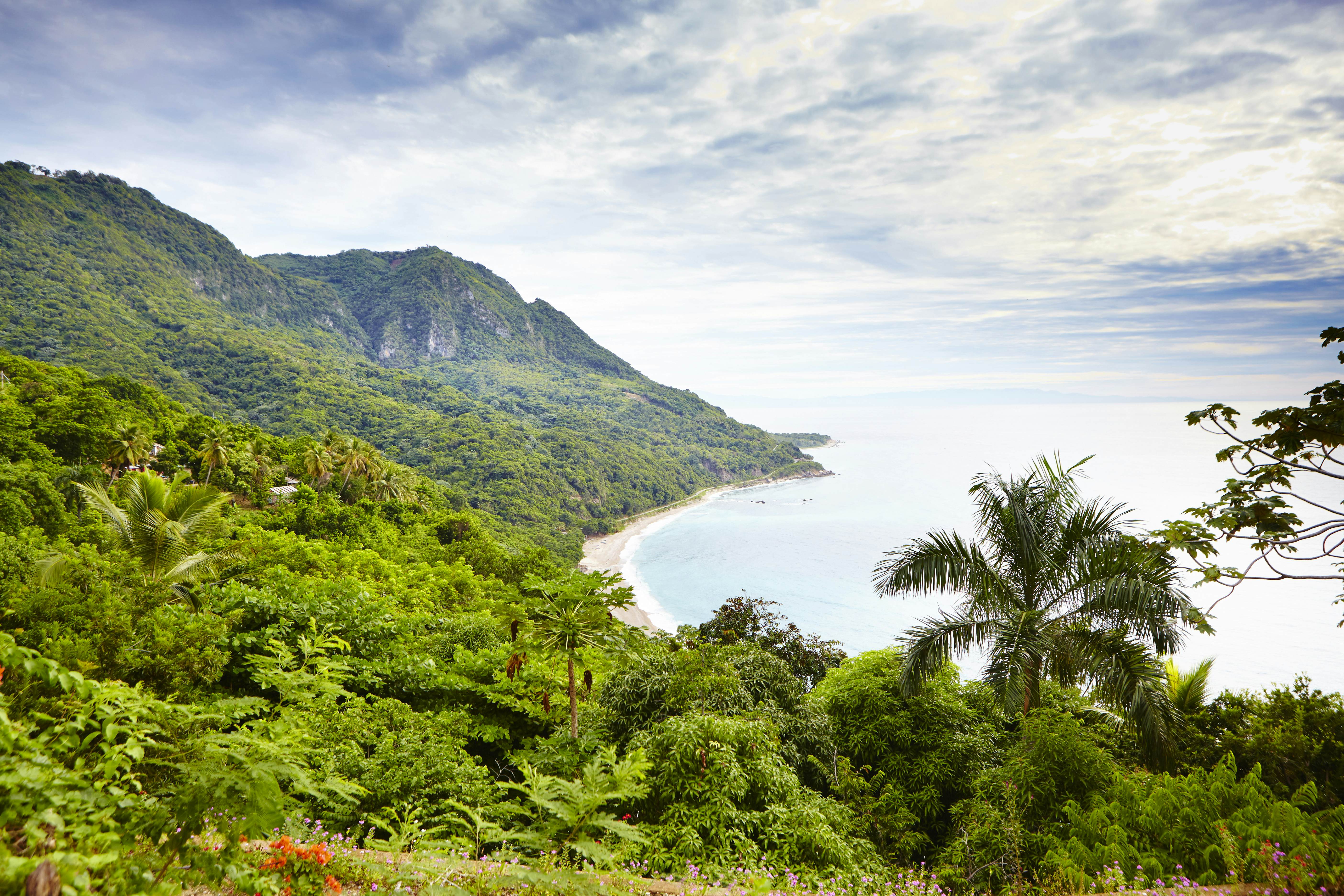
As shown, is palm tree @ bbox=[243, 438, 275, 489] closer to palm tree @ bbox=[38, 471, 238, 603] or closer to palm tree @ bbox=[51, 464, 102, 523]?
palm tree @ bbox=[51, 464, 102, 523]

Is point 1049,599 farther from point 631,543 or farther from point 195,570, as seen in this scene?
point 631,543

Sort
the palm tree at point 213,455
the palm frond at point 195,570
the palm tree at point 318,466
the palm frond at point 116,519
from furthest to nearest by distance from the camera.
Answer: the palm tree at point 318,466
the palm tree at point 213,455
the palm frond at point 195,570
the palm frond at point 116,519

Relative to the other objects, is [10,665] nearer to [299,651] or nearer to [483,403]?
[299,651]

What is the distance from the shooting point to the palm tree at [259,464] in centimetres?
3262

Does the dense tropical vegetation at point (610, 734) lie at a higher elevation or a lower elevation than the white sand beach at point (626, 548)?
higher

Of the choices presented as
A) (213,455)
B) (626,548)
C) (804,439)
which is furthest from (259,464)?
(804,439)

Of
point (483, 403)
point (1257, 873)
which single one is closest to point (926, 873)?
point (1257, 873)

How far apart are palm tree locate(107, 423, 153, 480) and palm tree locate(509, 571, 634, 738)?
97.0 feet

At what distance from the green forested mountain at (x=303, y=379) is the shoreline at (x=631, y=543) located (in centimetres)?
255

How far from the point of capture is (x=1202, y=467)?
313ft

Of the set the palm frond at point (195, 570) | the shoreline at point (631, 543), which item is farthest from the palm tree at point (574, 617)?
the shoreline at point (631, 543)

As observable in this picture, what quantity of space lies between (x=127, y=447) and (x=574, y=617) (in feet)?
98.8

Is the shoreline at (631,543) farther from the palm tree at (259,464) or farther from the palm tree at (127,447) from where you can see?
the palm tree at (127,447)

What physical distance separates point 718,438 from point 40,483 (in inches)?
5539
